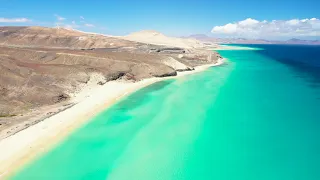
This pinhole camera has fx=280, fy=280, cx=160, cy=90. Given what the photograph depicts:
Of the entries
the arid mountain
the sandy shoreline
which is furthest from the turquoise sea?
the arid mountain

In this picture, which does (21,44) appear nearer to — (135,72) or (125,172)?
(135,72)

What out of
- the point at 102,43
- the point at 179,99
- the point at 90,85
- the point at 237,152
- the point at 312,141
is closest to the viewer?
the point at 237,152

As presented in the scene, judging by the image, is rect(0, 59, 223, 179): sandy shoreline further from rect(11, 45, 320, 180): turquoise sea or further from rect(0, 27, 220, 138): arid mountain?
rect(0, 27, 220, 138): arid mountain

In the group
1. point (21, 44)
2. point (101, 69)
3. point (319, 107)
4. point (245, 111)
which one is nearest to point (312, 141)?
point (245, 111)

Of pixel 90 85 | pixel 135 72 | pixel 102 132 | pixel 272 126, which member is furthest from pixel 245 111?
pixel 135 72

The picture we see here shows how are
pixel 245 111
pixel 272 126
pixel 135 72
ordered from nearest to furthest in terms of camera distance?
pixel 272 126, pixel 245 111, pixel 135 72

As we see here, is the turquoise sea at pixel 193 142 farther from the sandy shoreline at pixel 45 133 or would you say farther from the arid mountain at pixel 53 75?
the arid mountain at pixel 53 75

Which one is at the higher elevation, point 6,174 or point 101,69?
point 101,69

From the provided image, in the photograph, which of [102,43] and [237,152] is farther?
[102,43]
